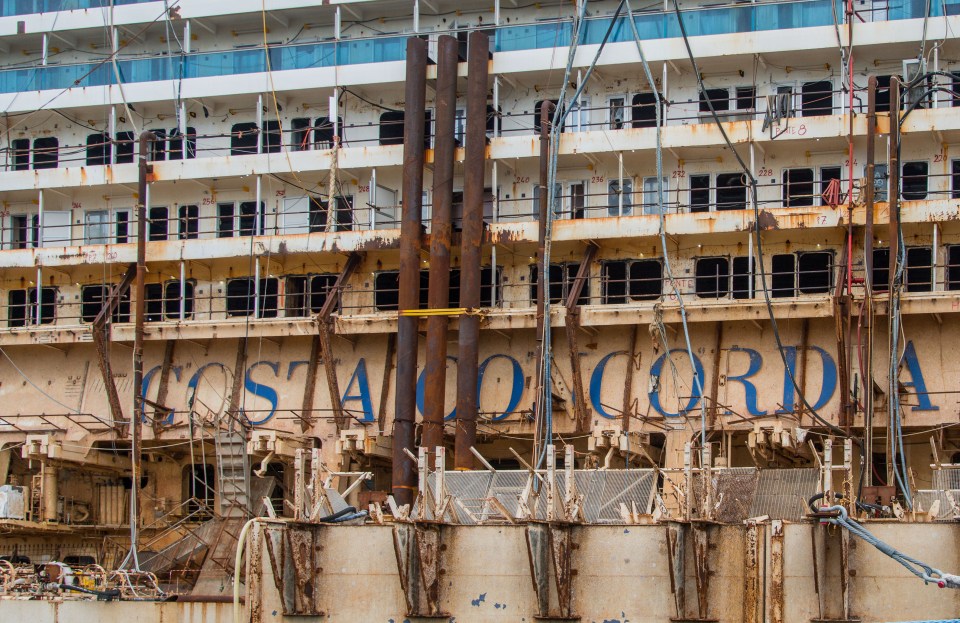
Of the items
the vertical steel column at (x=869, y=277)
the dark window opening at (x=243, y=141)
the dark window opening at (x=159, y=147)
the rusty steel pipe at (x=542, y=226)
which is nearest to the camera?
the vertical steel column at (x=869, y=277)

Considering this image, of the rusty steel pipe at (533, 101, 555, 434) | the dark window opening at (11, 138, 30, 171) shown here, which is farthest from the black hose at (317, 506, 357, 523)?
the dark window opening at (11, 138, 30, 171)

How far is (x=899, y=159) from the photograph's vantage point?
35.0 metres

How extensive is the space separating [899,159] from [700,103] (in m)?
5.85

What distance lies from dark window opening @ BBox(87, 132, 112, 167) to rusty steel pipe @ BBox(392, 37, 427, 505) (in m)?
A: 9.54

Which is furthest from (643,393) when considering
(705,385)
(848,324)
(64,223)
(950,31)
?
(64,223)

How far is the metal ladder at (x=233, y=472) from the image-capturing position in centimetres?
3725

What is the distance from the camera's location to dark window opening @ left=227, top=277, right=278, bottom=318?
40625mm

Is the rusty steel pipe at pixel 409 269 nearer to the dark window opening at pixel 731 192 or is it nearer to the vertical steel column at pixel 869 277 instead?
the dark window opening at pixel 731 192

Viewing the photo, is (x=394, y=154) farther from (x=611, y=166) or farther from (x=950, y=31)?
(x=950, y=31)

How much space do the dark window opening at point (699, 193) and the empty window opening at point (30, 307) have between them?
57.0ft

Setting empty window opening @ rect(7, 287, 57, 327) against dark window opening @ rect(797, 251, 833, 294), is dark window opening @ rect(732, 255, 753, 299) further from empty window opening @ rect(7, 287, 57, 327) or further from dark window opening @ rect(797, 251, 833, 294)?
empty window opening @ rect(7, 287, 57, 327)

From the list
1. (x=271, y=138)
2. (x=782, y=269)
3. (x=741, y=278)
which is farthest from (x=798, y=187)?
(x=271, y=138)

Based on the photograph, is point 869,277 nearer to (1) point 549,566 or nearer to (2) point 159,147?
(1) point 549,566

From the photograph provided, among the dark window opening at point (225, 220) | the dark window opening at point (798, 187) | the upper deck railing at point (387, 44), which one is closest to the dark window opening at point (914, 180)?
the dark window opening at point (798, 187)
